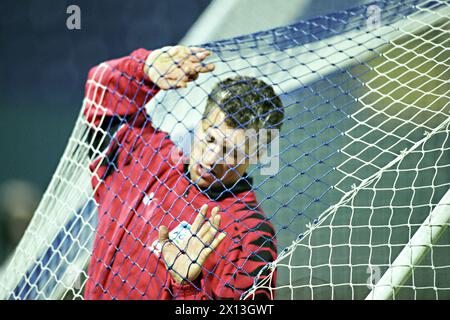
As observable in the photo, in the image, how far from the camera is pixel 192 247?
1027 millimetres

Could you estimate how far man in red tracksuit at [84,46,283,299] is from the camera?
1028mm

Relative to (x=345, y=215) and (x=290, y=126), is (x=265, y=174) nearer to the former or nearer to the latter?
(x=290, y=126)

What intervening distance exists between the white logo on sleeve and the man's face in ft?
0.25

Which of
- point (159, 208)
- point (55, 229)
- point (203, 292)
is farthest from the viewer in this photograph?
point (55, 229)

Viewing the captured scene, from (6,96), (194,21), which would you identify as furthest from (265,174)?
(6,96)

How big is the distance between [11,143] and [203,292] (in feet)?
3.80

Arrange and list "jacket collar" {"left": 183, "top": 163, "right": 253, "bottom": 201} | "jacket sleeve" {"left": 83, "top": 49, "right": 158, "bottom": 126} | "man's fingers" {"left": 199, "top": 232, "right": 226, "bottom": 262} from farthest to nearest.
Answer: "jacket sleeve" {"left": 83, "top": 49, "right": 158, "bottom": 126}, "jacket collar" {"left": 183, "top": 163, "right": 253, "bottom": 201}, "man's fingers" {"left": 199, "top": 232, "right": 226, "bottom": 262}

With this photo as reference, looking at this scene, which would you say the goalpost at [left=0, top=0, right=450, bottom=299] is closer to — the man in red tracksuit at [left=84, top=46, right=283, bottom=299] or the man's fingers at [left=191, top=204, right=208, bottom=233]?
the man in red tracksuit at [left=84, top=46, right=283, bottom=299]

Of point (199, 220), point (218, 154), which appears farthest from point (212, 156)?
point (199, 220)

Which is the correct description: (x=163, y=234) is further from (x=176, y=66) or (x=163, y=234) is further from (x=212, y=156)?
(x=176, y=66)

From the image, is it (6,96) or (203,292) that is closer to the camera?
(203,292)

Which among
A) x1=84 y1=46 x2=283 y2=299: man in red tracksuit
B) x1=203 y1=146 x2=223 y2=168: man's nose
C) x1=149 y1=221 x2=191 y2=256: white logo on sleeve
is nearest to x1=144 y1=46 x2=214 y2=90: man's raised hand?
x1=84 y1=46 x2=283 y2=299: man in red tracksuit

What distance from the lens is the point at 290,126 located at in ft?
4.17

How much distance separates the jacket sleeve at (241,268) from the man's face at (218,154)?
3.5 inches
